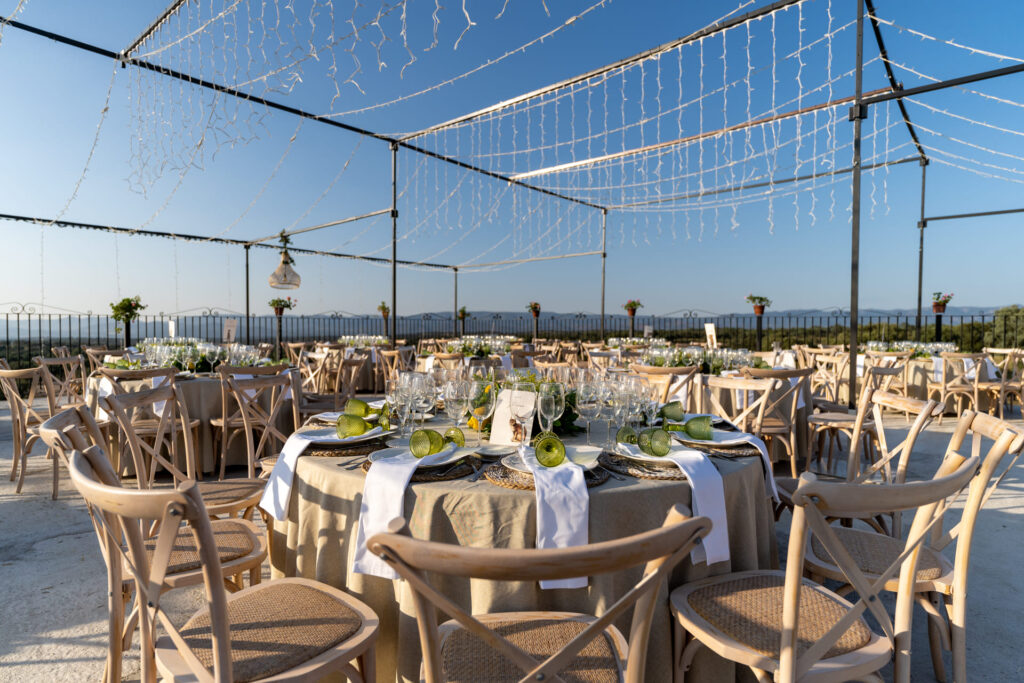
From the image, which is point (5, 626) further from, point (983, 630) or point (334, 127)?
point (334, 127)

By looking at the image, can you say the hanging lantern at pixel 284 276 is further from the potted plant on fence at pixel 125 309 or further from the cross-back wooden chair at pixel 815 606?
the cross-back wooden chair at pixel 815 606

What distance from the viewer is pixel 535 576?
0.72 m

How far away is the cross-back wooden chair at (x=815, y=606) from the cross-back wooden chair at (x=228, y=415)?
3442 millimetres

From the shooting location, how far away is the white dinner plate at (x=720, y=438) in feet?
6.06

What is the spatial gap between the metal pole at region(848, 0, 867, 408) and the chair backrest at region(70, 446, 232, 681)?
6.65 m

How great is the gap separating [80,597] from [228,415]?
1971mm

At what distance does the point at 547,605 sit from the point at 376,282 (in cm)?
1520

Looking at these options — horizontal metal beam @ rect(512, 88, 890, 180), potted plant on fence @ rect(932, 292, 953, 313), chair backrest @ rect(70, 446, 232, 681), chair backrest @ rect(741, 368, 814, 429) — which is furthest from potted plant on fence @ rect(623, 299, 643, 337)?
chair backrest @ rect(70, 446, 232, 681)

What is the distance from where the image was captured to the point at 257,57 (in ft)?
12.8

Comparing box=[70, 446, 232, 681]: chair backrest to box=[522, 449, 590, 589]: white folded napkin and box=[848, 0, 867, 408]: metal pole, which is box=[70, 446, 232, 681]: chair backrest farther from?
box=[848, 0, 867, 408]: metal pole

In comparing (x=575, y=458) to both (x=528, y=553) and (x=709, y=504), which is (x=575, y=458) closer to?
(x=709, y=504)

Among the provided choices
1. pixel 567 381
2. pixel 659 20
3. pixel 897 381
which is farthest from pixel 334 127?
pixel 897 381

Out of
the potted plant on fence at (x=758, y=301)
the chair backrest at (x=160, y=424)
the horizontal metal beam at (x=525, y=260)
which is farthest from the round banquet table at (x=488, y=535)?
the horizontal metal beam at (x=525, y=260)

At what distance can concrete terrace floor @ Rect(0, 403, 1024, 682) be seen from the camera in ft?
6.45
